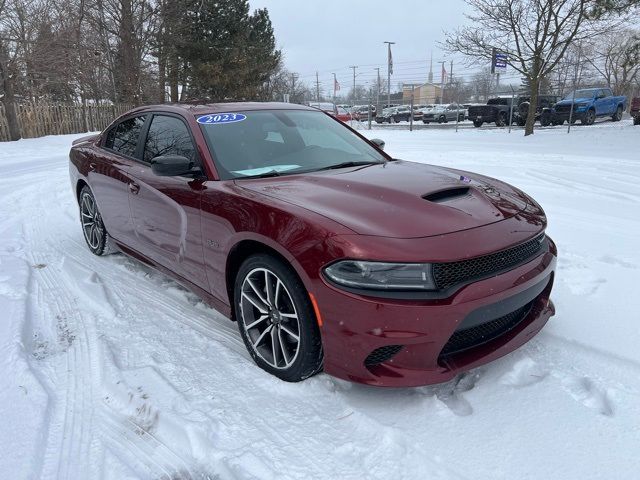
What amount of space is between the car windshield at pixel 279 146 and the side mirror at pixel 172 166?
0.20 m

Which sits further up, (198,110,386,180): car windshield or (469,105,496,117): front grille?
(198,110,386,180): car windshield

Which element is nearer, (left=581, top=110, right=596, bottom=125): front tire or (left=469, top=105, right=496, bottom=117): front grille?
(left=581, top=110, right=596, bottom=125): front tire

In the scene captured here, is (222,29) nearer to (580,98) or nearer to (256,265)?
(580,98)

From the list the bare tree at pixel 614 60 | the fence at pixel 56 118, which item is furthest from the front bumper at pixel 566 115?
the fence at pixel 56 118

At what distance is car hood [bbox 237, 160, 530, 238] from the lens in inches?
93.7

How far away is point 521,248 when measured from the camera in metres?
2.57

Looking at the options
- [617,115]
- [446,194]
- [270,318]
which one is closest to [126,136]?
[270,318]

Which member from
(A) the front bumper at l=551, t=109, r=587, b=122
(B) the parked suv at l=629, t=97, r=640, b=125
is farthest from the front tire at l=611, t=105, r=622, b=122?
(B) the parked suv at l=629, t=97, r=640, b=125

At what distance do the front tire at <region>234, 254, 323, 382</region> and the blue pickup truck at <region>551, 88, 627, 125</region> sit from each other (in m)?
22.4

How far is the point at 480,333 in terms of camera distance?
8.00 feet

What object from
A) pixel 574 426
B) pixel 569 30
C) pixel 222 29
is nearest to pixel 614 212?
pixel 574 426

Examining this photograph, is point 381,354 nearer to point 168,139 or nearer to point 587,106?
point 168,139

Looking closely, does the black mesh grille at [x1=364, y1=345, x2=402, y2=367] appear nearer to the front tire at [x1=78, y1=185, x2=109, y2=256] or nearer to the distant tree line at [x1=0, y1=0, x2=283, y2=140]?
the front tire at [x1=78, y1=185, x2=109, y2=256]

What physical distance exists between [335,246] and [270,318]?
2.31 ft
